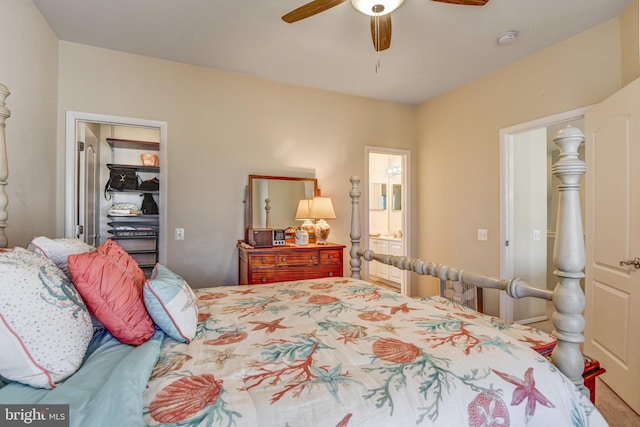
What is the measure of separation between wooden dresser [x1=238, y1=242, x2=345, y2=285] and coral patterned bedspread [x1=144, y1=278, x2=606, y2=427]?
1.58 metres

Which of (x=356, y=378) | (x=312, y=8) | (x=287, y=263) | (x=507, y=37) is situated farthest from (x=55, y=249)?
(x=507, y=37)

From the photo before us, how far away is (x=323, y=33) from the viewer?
2564 mm

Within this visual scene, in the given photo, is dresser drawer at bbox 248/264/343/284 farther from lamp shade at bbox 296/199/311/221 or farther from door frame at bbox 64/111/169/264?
door frame at bbox 64/111/169/264

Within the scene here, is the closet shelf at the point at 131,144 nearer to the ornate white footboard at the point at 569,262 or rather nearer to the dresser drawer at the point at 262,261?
the dresser drawer at the point at 262,261

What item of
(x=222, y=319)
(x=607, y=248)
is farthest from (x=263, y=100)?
(x=607, y=248)

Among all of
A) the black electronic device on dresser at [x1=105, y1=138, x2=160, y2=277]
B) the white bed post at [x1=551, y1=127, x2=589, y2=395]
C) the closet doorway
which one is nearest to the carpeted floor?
the white bed post at [x1=551, y1=127, x2=589, y2=395]

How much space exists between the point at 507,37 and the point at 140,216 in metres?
4.59

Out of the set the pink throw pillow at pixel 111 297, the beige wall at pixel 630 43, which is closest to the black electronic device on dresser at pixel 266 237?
the pink throw pillow at pixel 111 297

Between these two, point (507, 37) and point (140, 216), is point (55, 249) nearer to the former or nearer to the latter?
point (507, 37)

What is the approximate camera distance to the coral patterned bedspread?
0.76m

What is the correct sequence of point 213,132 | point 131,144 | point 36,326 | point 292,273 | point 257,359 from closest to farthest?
point 36,326 → point 257,359 → point 292,273 → point 213,132 → point 131,144

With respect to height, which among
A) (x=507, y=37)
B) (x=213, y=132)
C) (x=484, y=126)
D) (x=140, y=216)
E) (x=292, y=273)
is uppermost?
(x=507, y=37)

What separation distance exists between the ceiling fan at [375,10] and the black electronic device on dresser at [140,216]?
10.5 feet

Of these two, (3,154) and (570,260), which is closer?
(570,260)
